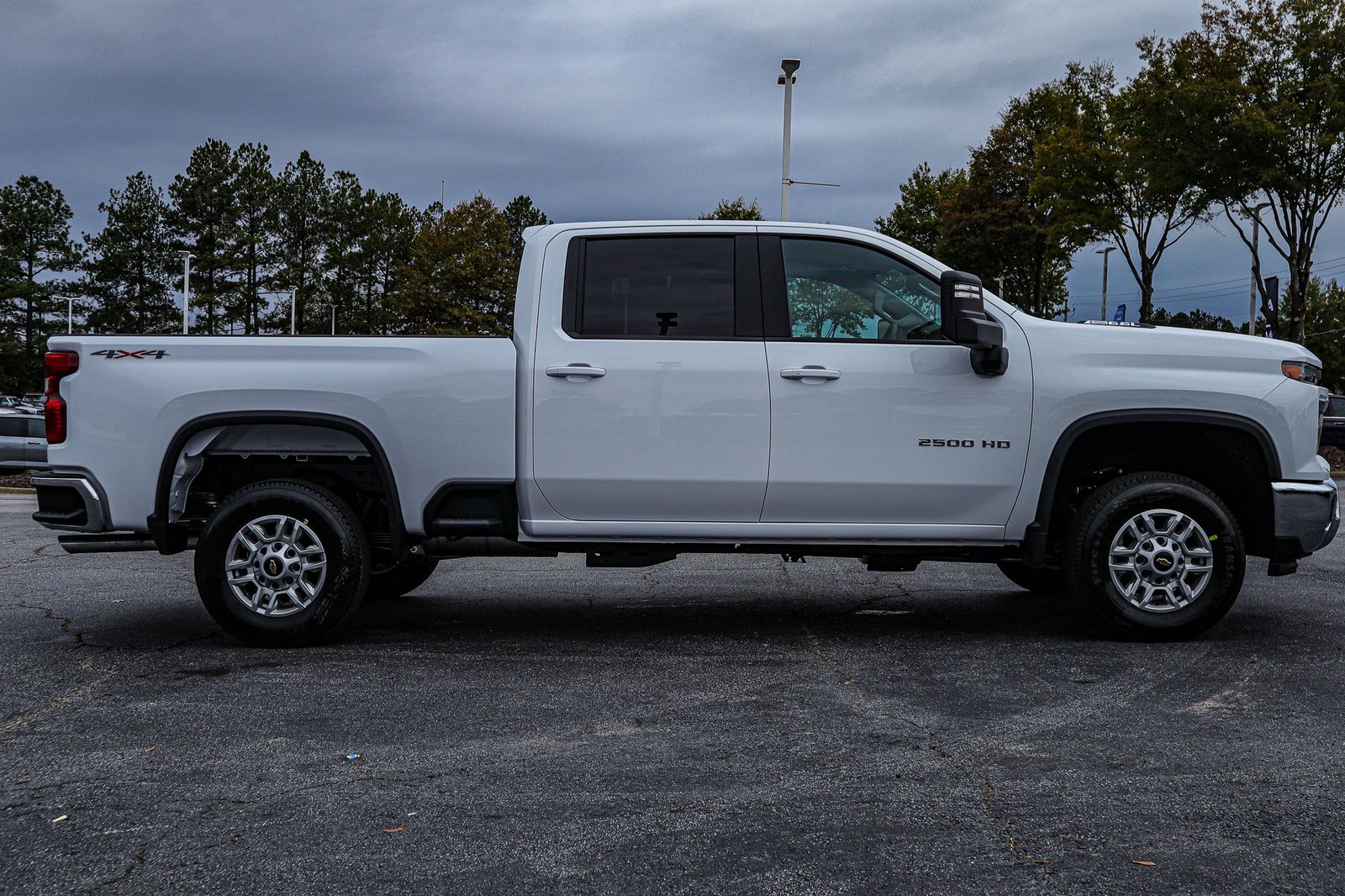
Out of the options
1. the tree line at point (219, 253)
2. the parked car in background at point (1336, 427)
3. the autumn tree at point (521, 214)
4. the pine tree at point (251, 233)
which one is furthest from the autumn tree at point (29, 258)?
the parked car in background at point (1336, 427)

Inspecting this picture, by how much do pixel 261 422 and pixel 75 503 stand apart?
1.00 metres

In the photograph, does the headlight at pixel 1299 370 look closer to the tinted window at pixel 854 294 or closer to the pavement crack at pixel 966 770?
the tinted window at pixel 854 294

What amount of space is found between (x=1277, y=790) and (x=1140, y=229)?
25475 mm

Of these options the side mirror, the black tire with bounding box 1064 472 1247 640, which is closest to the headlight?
the black tire with bounding box 1064 472 1247 640

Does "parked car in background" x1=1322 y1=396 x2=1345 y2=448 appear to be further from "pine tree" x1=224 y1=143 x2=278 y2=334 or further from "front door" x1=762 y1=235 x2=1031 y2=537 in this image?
"pine tree" x1=224 y1=143 x2=278 y2=334

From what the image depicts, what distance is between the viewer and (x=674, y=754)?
13.3 ft

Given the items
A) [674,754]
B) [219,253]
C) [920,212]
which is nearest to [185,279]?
[219,253]

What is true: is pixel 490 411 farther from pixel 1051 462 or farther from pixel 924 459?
pixel 1051 462

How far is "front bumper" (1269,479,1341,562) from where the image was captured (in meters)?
5.85

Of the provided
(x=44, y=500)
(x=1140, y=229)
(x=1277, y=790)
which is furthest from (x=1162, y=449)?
(x=1140, y=229)

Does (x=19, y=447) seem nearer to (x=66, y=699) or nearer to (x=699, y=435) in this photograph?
(x=66, y=699)

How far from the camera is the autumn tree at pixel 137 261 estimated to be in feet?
225

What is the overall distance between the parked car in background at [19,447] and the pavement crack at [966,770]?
14.3 meters

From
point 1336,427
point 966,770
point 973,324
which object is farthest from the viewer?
point 1336,427
